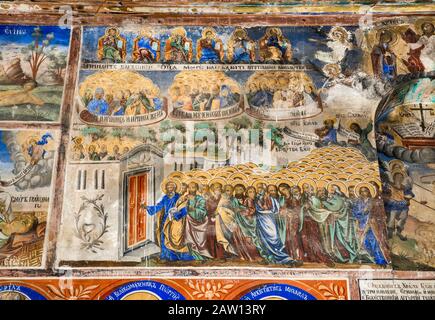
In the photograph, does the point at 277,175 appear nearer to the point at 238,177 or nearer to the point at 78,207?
the point at 238,177

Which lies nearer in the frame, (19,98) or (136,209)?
(136,209)

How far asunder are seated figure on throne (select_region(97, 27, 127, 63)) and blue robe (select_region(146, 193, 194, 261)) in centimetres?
283

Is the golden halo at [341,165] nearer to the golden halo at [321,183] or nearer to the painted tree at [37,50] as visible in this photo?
the golden halo at [321,183]

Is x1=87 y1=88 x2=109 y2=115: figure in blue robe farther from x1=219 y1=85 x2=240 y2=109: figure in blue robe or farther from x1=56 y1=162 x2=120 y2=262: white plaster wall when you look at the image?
x1=219 y1=85 x2=240 y2=109: figure in blue robe

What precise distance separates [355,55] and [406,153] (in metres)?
2.05

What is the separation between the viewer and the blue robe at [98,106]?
934 centimetres

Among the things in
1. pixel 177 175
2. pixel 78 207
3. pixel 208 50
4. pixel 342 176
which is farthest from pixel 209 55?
pixel 78 207

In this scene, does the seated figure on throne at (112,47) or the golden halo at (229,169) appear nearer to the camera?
the golden halo at (229,169)

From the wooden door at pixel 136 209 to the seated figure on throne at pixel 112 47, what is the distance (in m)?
2.38

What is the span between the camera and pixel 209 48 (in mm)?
9984

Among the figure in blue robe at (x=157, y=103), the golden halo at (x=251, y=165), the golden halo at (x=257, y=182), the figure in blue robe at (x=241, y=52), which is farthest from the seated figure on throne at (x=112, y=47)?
the golden halo at (x=257, y=182)

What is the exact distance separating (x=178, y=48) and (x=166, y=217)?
325 centimetres

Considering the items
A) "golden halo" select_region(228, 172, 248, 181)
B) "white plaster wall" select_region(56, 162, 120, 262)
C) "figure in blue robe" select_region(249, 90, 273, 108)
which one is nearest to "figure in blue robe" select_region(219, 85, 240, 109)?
"figure in blue robe" select_region(249, 90, 273, 108)

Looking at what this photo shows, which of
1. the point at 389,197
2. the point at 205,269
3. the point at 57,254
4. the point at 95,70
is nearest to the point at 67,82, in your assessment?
the point at 95,70
